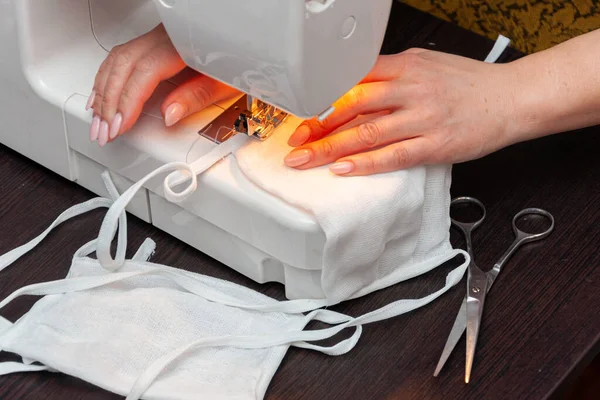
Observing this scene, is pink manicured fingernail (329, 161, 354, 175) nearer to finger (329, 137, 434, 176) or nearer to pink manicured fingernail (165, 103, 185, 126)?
finger (329, 137, 434, 176)

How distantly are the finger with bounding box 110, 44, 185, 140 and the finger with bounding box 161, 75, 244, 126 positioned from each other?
22mm

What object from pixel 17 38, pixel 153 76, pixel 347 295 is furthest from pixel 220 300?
pixel 17 38

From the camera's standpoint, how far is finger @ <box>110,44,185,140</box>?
1027 millimetres

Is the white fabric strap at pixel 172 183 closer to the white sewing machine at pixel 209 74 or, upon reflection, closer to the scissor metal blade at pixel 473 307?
the white sewing machine at pixel 209 74

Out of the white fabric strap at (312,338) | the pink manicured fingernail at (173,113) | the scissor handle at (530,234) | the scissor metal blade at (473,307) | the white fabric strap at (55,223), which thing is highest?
the pink manicured fingernail at (173,113)

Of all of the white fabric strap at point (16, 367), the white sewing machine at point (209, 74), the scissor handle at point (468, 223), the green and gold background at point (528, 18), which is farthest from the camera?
the green and gold background at point (528, 18)

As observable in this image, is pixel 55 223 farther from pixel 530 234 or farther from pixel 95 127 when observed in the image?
pixel 530 234

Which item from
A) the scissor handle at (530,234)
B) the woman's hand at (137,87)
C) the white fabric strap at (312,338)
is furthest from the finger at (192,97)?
the scissor handle at (530,234)

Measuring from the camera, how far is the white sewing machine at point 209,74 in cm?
86

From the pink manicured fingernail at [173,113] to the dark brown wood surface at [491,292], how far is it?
137 mm

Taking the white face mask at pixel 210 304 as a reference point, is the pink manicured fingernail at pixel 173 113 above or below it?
above

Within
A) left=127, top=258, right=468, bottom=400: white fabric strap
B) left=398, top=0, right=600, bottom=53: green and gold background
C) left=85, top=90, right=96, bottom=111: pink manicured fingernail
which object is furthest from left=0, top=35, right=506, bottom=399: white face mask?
left=398, top=0, right=600, bottom=53: green and gold background

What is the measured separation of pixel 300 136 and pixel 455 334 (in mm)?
237

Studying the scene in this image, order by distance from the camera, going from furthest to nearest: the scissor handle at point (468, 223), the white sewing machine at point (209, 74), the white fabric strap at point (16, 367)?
the scissor handle at point (468, 223) < the white fabric strap at point (16, 367) < the white sewing machine at point (209, 74)
